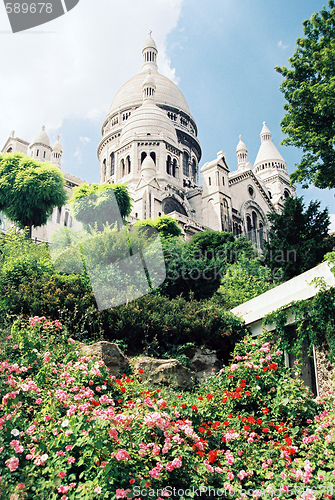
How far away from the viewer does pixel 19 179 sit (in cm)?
2133

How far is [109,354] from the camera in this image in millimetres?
8383

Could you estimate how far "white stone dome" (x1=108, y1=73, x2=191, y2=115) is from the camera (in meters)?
57.9

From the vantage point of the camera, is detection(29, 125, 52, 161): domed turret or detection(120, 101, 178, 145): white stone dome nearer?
detection(29, 125, 52, 161): domed turret

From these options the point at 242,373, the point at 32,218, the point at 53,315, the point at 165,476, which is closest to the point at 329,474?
the point at 165,476

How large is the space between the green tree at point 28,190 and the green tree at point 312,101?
463 inches

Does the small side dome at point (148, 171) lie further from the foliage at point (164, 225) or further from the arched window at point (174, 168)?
the foliage at point (164, 225)

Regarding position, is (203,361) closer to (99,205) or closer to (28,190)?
(28,190)

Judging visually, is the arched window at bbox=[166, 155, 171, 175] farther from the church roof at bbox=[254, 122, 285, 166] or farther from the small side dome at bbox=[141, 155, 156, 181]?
the church roof at bbox=[254, 122, 285, 166]

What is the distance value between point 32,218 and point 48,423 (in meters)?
17.9

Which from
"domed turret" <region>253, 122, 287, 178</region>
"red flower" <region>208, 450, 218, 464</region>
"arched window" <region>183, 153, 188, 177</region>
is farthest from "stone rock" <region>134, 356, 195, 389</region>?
"domed turret" <region>253, 122, 287, 178</region>

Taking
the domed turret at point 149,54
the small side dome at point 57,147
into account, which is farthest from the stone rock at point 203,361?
the domed turret at point 149,54

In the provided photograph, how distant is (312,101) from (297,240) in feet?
16.2

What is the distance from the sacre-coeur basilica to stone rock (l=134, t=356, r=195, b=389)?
19999 mm

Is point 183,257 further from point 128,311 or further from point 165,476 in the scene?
point 165,476
